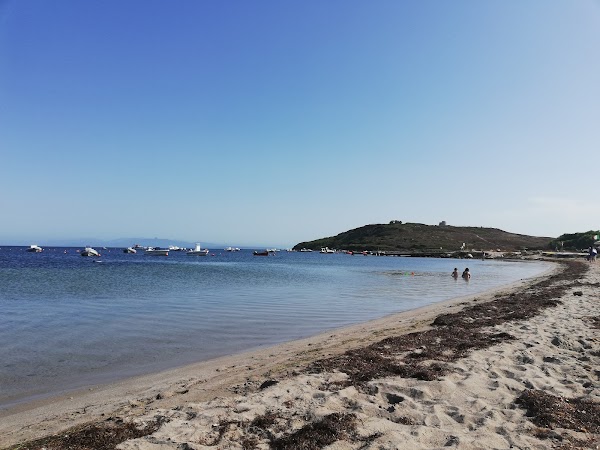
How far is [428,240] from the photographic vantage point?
521 ft

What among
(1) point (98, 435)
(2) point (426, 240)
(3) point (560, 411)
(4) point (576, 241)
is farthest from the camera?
(2) point (426, 240)

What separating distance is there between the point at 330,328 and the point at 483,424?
10.9 meters

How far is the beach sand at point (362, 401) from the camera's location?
17.9ft

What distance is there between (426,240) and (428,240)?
29.2 inches

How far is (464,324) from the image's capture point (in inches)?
563

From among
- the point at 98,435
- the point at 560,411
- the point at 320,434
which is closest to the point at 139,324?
the point at 98,435

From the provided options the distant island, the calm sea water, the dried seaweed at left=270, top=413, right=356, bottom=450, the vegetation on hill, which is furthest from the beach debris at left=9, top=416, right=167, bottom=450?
the distant island

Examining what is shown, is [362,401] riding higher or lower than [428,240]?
lower

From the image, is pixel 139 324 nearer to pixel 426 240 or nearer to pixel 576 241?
pixel 576 241

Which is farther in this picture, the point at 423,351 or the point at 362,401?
the point at 423,351

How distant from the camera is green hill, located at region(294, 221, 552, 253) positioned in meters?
147

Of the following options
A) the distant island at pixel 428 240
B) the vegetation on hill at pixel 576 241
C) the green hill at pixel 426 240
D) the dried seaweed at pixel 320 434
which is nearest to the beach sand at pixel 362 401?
the dried seaweed at pixel 320 434

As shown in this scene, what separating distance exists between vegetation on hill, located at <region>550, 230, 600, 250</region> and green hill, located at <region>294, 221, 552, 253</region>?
8974 mm

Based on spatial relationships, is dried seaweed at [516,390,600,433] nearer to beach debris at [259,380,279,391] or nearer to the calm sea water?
beach debris at [259,380,279,391]
